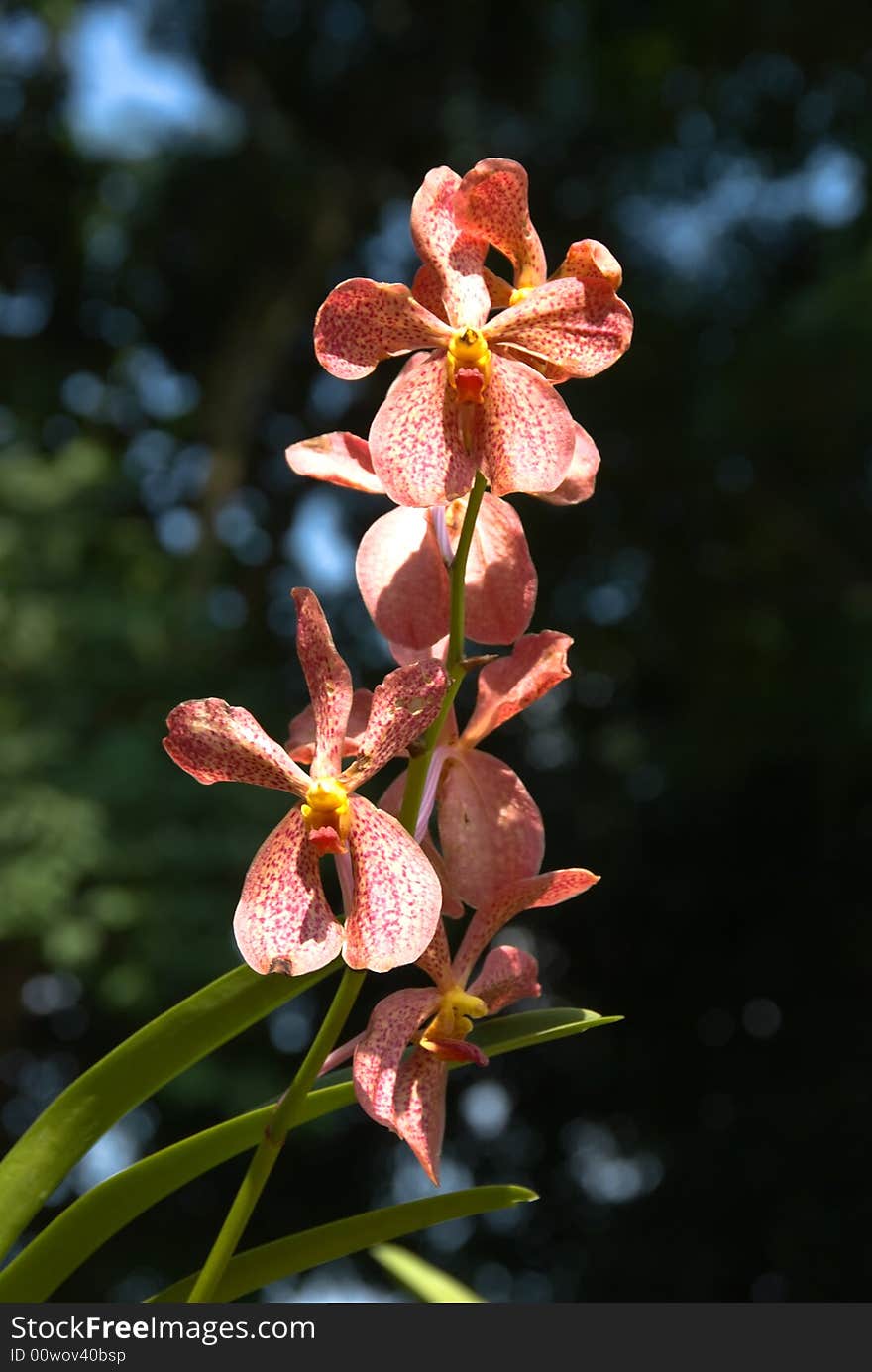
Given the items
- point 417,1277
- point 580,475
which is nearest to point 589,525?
point 417,1277

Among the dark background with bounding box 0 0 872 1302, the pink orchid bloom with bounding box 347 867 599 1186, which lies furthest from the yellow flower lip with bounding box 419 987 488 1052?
the dark background with bounding box 0 0 872 1302

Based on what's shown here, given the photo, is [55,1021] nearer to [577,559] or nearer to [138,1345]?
[577,559]

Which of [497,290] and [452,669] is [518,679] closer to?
[452,669]

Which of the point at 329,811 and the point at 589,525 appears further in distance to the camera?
the point at 589,525

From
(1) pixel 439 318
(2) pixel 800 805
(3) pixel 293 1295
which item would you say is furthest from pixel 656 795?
(1) pixel 439 318

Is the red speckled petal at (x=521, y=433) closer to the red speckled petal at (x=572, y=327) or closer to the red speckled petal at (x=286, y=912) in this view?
the red speckled petal at (x=572, y=327)

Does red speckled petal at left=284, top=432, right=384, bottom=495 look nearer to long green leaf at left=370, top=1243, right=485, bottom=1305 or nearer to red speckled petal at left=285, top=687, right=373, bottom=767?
red speckled petal at left=285, top=687, right=373, bottom=767
